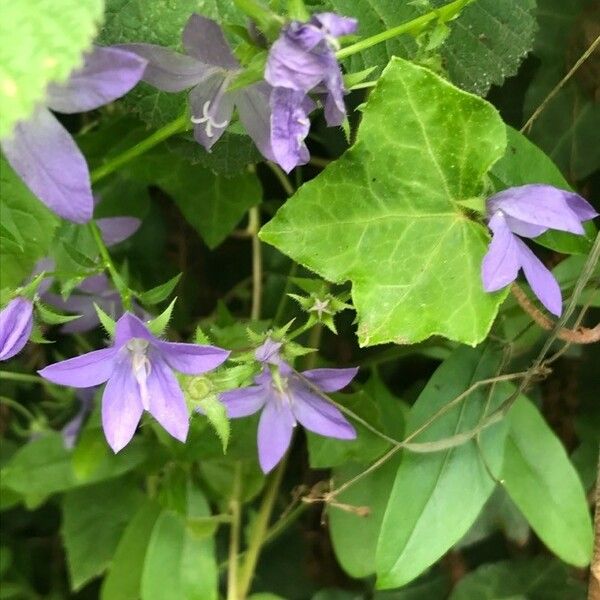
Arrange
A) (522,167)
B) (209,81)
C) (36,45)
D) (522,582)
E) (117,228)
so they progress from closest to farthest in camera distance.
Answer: (36,45) < (209,81) < (522,167) < (117,228) < (522,582)

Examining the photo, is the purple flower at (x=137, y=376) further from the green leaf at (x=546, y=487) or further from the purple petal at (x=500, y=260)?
the green leaf at (x=546, y=487)

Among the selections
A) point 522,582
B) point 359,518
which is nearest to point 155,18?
point 359,518

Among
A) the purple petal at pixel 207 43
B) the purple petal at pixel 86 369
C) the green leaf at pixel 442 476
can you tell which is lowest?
the green leaf at pixel 442 476

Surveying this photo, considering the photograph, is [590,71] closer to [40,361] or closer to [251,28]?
[251,28]

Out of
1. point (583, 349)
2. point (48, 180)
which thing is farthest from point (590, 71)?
point (48, 180)

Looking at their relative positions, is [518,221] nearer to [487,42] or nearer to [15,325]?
[487,42]

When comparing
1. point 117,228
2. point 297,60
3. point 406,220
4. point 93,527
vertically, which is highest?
point 297,60

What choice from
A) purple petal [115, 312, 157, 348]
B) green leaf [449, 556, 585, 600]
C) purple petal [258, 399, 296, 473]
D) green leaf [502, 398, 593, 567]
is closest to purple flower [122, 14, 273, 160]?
purple petal [115, 312, 157, 348]

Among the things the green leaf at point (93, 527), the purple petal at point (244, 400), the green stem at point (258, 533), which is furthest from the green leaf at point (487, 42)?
the green leaf at point (93, 527)
